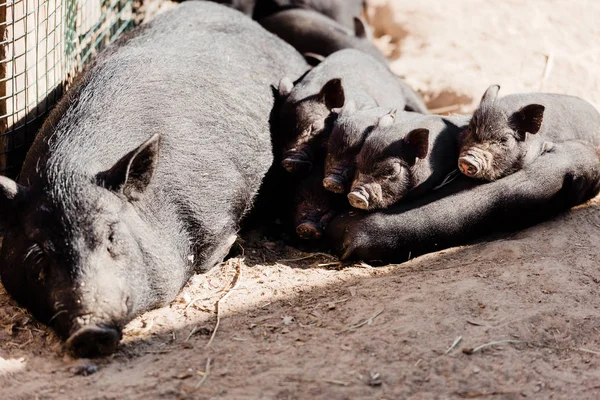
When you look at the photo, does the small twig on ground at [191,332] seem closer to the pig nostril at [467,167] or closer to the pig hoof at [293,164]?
the pig hoof at [293,164]

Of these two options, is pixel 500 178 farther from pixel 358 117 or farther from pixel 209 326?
pixel 209 326

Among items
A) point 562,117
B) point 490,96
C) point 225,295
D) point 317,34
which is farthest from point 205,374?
point 317,34

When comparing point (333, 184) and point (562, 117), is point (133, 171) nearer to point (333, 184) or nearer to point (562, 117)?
point (333, 184)

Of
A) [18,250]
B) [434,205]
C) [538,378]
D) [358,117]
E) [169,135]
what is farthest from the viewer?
[358,117]

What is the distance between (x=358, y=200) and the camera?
4.34 metres

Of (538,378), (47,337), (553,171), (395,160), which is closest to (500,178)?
(553,171)

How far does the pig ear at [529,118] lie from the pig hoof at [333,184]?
109 cm

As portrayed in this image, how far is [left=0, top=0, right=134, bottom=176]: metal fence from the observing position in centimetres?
446

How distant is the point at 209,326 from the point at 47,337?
0.74 metres

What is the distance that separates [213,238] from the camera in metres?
4.25

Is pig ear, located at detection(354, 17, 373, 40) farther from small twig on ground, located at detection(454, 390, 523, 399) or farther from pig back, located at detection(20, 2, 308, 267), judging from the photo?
small twig on ground, located at detection(454, 390, 523, 399)

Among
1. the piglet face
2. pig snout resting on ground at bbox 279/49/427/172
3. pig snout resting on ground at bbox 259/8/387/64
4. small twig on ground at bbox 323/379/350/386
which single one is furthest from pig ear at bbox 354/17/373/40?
small twig on ground at bbox 323/379/350/386

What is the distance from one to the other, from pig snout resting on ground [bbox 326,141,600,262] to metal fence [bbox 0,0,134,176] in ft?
→ 6.34

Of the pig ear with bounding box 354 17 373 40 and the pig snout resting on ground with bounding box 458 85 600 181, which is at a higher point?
the pig snout resting on ground with bounding box 458 85 600 181
